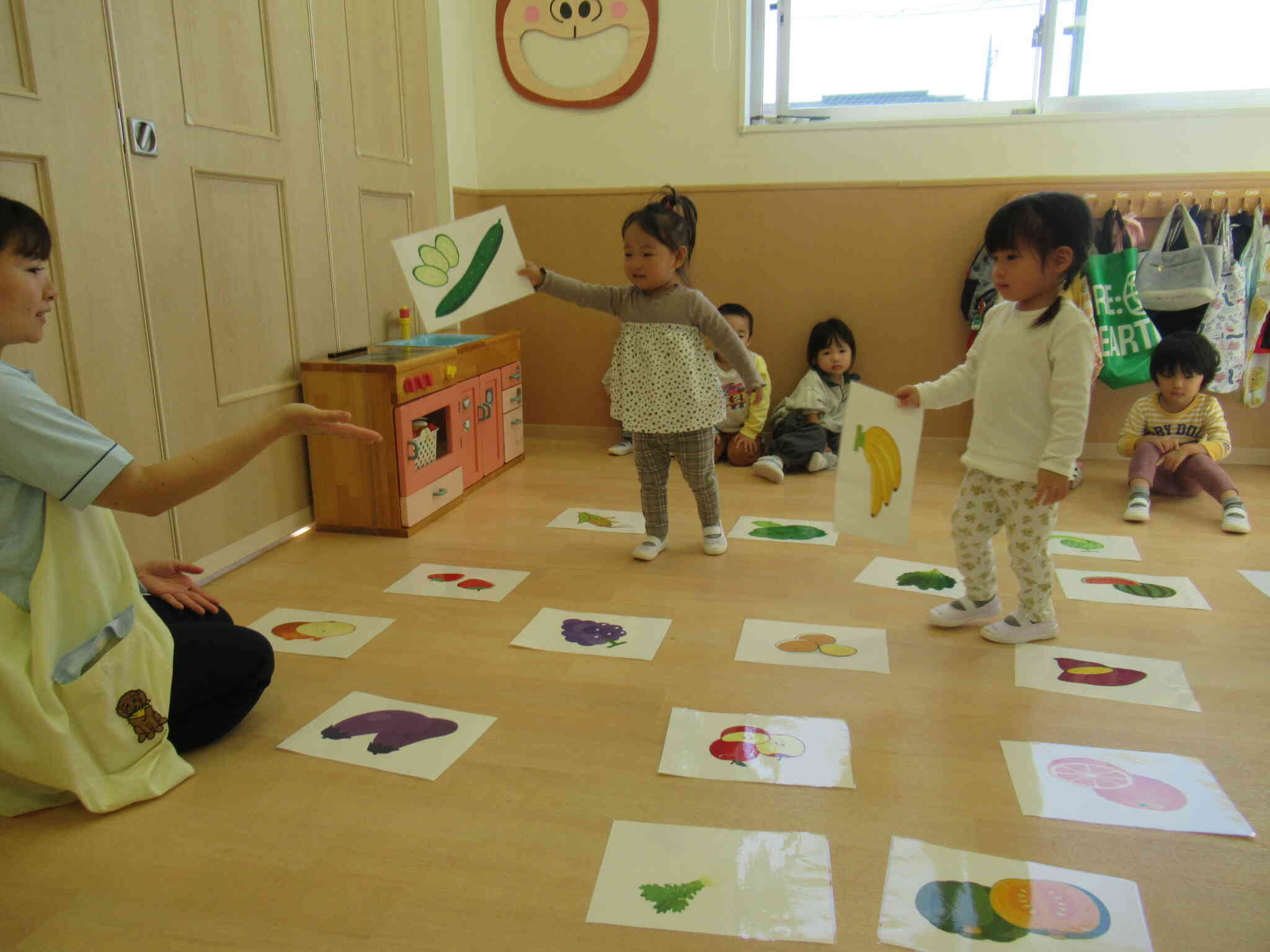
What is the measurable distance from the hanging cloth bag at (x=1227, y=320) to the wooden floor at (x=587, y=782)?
985 millimetres

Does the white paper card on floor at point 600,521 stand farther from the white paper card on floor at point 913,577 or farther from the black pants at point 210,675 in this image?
the black pants at point 210,675

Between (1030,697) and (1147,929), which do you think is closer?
(1147,929)

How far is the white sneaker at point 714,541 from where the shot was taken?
96.3 inches

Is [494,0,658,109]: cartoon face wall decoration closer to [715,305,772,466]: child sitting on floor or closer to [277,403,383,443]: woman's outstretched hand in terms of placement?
[715,305,772,466]: child sitting on floor

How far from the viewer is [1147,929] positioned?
108 cm

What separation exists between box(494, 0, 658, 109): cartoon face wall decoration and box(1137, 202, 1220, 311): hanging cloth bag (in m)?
1.98

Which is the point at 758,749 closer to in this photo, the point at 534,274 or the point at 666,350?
the point at 666,350

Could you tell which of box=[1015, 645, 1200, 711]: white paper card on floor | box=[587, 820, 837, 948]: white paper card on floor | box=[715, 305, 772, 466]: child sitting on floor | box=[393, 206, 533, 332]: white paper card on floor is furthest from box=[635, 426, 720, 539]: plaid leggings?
box=[587, 820, 837, 948]: white paper card on floor

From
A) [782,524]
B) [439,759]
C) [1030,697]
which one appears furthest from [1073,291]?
[439,759]

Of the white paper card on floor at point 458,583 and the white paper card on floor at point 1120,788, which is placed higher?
the white paper card on floor at point 458,583

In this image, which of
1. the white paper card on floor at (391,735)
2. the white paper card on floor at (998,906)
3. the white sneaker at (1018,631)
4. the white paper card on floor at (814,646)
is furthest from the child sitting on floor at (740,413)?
the white paper card on floor at (998,906)

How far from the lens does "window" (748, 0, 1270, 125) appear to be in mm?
3311

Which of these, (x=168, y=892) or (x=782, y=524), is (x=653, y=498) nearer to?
(x=782, y=524)

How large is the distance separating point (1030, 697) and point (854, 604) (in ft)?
1.64
